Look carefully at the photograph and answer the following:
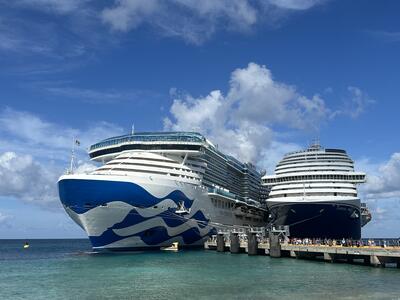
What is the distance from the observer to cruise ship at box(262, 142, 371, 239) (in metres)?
53.5

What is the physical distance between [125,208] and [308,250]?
54.8 feet

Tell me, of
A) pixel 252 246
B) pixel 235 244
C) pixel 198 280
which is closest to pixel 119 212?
pixel 252 246

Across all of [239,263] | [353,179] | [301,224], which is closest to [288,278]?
[239,263]

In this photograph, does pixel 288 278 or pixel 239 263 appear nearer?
pixel 288 278

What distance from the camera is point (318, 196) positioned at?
55312mm

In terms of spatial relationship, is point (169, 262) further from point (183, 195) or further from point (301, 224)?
point (301, 224)

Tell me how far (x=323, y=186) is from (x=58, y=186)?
29708 millimetres

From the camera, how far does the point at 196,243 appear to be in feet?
186

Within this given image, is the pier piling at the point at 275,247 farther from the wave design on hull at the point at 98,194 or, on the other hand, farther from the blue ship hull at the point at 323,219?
the wave design on hull at the point at 98,194

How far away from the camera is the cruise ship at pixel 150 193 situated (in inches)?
1741

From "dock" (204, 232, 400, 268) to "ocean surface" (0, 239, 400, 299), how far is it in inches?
51.1

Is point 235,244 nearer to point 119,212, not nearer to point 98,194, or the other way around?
point 119,212

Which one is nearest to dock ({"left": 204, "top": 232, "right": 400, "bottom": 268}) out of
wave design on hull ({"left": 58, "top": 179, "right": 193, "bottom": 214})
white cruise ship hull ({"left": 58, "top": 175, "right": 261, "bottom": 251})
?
white cruise ship hull ({"left": 58, "top": 175, "right": 261, "bottom": 251})

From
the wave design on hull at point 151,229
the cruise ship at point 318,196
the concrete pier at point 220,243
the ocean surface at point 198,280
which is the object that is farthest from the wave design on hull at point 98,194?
the cruise ship at point 318,196
